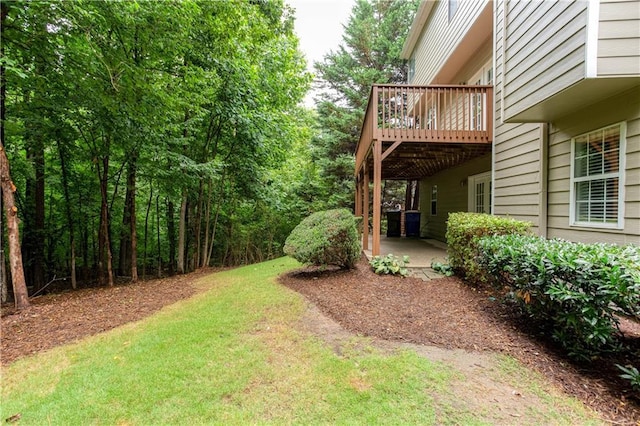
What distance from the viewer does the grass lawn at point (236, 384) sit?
6.36 feet

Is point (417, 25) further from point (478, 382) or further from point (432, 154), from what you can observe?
point (478, 382)

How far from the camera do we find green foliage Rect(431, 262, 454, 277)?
525 cm

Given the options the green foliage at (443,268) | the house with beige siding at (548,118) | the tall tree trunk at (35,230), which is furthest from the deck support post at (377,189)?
the tall tree trunk at (35,230)

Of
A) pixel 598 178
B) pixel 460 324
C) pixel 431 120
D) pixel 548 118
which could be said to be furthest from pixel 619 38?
pixel 431 120

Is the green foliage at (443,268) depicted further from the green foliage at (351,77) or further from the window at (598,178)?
the green foliage at (351,77)

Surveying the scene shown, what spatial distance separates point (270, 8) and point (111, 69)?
564 cm

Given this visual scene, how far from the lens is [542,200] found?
15.3 feet

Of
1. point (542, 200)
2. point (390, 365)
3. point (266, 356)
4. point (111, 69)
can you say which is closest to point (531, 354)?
point (390, 365)

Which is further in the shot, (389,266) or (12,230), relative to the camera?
(389,266)

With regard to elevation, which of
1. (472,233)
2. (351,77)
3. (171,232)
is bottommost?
(171,232)

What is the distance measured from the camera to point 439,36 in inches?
343

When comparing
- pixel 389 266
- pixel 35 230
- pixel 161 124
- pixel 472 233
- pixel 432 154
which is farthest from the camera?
pixel 35 230

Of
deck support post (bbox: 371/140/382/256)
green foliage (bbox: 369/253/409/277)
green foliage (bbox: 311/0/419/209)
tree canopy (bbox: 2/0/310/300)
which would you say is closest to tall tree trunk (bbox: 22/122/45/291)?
tree canopy (bbox: 2/0/310/300)

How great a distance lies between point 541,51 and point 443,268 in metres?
3.71
